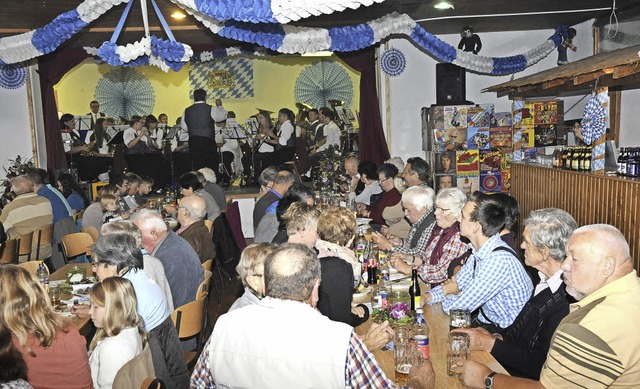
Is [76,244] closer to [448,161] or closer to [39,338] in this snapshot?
[39,338]

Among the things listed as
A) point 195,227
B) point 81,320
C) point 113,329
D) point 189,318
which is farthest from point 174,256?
A: point 113,329

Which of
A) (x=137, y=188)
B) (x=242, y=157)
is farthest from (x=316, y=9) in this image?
(x=242, y=157)

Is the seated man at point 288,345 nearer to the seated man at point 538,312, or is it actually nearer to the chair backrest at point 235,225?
the seated man at point 538,312

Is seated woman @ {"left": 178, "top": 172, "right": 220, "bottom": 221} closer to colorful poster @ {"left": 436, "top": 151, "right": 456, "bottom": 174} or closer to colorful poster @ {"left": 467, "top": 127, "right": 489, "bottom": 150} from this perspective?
colorful poster @ {"left": 436, "top": 151, "right": 456, "bottom": 174}

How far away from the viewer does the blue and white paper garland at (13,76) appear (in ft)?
35.6

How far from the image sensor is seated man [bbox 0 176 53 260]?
6.91m

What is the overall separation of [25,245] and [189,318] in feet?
10.3

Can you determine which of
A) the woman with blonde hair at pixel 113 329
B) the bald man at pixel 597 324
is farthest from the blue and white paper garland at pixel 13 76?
the bald man at pixel 597 324

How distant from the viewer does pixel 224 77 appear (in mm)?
17141

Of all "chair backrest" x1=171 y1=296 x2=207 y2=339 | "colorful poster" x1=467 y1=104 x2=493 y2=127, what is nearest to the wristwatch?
"chair backrest" x1=171 y1=296 x2=207 y2=339

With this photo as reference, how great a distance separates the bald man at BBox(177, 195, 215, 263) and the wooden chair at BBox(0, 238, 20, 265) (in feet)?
5.49

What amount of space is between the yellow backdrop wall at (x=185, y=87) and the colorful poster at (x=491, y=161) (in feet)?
24.6

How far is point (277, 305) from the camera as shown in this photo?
242cm

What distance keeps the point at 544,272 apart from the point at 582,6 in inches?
282
